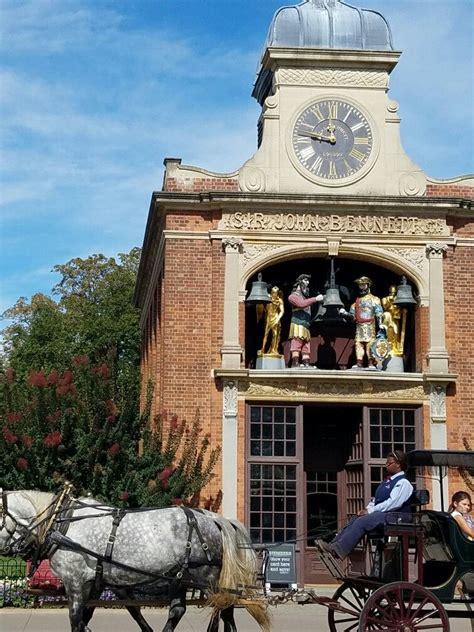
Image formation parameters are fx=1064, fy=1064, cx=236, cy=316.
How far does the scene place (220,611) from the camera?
10594mm

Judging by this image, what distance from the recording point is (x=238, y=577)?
1089cm

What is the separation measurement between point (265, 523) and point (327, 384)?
322cm

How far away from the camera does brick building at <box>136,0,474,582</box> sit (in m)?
22.6

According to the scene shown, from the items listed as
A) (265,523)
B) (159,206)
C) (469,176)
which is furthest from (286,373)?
(469,176)

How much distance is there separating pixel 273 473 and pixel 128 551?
1207cm

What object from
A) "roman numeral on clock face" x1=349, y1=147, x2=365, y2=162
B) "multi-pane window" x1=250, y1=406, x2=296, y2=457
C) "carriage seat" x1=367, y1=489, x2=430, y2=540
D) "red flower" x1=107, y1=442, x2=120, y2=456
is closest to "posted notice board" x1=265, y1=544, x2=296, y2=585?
"multi-pane window" x1=250, y1=406, x2=296, y2=457

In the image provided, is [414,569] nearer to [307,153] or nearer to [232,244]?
[232,244]

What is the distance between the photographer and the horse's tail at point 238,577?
10607mm

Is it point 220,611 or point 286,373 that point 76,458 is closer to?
point 286,373

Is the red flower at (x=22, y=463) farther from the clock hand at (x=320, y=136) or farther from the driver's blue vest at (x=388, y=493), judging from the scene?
the driver's blue vest at (x=388, y=493)

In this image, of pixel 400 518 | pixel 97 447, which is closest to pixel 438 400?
pixel 97 447

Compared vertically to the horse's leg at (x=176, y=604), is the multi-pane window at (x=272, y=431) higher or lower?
higher

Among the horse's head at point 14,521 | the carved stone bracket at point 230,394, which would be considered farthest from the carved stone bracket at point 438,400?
the horse's head at point 14,521

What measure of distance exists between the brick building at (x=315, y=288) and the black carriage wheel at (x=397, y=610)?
11.2 m
